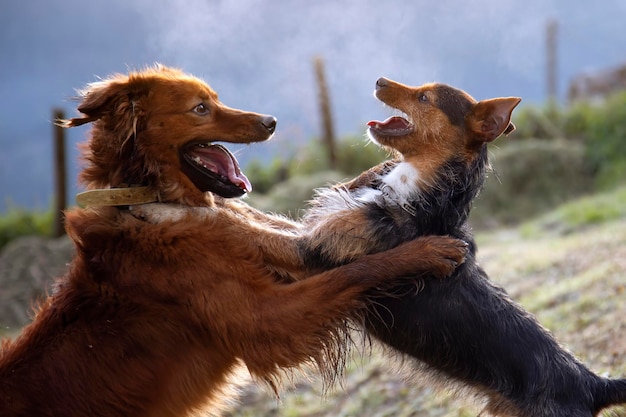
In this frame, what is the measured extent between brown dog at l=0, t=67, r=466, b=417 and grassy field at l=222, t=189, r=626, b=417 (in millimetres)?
553

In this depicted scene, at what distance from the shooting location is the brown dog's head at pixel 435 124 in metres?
4.45

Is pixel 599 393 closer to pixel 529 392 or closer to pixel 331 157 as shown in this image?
pixel 529 392

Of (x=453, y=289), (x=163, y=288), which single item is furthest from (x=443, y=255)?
(x=163, y=288)

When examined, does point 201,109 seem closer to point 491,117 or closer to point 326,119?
point 491,117

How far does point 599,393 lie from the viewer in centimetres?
412

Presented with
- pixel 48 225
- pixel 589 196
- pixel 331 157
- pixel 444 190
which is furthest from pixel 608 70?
pixel 444 190

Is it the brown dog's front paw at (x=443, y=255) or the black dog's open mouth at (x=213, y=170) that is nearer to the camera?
the brown dog's front paw at (x=443, y=255)

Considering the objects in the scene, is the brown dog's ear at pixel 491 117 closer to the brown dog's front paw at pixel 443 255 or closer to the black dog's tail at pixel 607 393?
the brown dog's front paw at pixel 443 255

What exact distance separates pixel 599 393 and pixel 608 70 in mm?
20644

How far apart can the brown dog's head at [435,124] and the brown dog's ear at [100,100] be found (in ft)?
4.91

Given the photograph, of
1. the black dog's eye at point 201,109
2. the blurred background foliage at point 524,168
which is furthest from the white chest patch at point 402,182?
the blurred background foliage at point 524,168

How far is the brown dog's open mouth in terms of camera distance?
4621 millimetres

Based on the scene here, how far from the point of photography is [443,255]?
399 cm

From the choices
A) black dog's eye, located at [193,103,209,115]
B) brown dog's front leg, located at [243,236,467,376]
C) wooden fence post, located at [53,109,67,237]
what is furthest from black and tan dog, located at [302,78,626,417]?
wooden fence post, located at [53,109,67,237]
